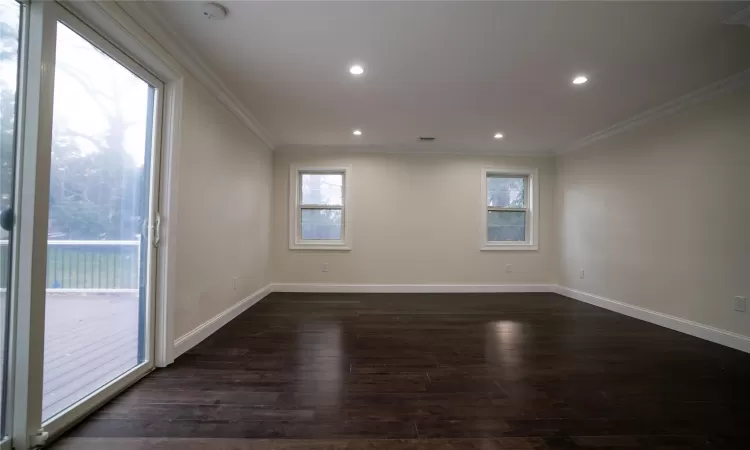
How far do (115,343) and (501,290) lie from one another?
190 inches

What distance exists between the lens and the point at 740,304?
8.51 ft

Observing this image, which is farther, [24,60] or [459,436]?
[459,436]

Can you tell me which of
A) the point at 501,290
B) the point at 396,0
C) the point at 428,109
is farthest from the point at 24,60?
the point at 501,290

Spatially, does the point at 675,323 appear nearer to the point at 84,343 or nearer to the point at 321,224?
the point at 321,224

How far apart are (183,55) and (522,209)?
4.98m

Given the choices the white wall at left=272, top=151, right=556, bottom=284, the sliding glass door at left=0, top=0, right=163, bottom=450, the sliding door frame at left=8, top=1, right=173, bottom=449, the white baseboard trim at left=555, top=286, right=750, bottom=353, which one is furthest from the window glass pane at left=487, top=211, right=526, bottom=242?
the sliding door frame at left=8, top=1, right=173, bottom=449

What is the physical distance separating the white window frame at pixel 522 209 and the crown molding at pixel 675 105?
0.95 meters

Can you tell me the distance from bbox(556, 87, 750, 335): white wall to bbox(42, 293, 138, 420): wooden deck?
4.81 m

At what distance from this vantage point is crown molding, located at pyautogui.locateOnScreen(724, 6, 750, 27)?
1779mm

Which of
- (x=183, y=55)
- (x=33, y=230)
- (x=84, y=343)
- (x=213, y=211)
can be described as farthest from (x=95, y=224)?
(x=183, y=55)

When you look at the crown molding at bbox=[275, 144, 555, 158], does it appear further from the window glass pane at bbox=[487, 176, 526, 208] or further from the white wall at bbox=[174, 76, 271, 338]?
the white wall at bbox=[174, 76, 271, 338]

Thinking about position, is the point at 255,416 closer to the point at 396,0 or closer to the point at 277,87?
the point at 396,0

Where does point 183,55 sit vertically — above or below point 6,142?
above

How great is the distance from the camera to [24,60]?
133 centimetres
